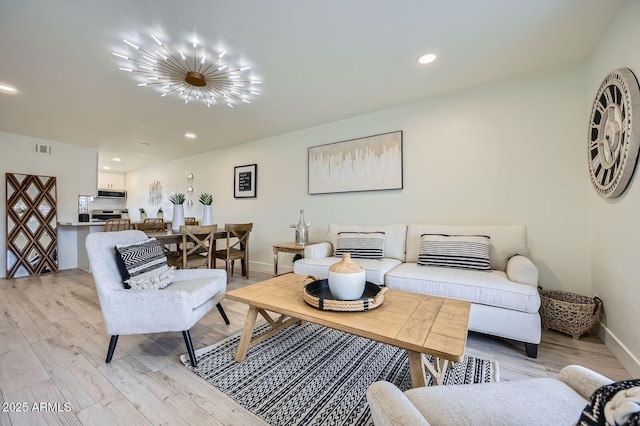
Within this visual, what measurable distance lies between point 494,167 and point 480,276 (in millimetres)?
1288

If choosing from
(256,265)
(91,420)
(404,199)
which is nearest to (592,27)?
(404,199)

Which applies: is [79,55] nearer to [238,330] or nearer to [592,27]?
[238,330]

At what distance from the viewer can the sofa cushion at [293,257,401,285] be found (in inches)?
93.0

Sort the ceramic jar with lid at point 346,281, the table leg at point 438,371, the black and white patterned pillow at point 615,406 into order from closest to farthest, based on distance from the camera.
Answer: the black and white patterned pillow at point 615,406, the table leg at point 438,371, the ceramic jar with lid at point 346,281

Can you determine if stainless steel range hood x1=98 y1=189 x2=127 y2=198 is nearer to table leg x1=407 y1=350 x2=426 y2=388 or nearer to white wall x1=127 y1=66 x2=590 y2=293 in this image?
white wall x1=127 y1=66 x2=590 y2=293

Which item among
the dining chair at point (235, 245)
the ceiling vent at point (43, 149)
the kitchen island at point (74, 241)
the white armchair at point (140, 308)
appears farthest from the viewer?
the kitchen island at point (74, 241)

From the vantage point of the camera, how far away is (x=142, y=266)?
76.3 inches

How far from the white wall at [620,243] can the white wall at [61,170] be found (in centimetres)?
718

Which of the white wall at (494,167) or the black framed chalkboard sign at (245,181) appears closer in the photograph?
the white wall at (494,167)

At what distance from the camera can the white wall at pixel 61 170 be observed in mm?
4070

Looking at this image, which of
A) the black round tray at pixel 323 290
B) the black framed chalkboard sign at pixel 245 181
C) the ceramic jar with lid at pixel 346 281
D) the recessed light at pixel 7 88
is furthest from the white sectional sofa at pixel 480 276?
the recessed light at pixel 7 88

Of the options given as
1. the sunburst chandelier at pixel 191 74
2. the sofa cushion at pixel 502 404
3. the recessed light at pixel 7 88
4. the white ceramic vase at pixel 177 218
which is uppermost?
the sunburst chandelier at pixel 191 74

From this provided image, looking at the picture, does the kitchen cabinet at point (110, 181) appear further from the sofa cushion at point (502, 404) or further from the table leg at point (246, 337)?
the sofa cushion at point (502, 404)

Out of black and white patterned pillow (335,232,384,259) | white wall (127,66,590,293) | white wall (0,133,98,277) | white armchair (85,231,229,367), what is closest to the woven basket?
white wall (127,66,590,293)
